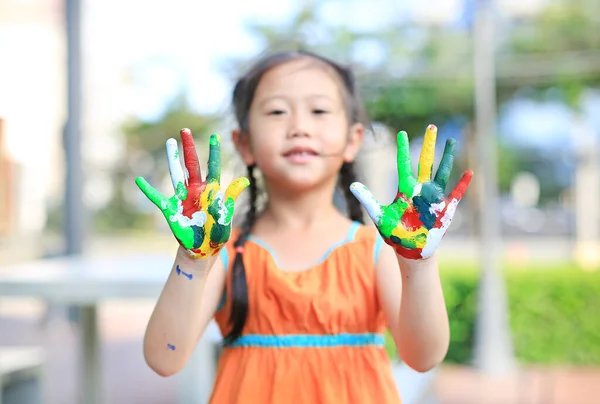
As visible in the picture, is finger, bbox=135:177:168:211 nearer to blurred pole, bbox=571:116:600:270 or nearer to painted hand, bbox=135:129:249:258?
painted hand, bbox=135:129:249:258

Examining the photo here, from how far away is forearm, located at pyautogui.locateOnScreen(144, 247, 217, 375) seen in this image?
1.03m

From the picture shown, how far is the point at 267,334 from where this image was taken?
3.85ft

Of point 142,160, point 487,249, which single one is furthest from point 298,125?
point 142,160

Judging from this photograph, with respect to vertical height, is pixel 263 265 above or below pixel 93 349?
above

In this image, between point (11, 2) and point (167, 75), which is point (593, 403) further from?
point (11, 2)

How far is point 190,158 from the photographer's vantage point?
3.32 feet

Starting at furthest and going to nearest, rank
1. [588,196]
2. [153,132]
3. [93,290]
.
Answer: [588,196], [153,132], [93,290]

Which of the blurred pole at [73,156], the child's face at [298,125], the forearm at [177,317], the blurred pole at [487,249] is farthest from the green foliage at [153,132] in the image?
the forearm at [177,317]

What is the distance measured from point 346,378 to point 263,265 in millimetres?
228

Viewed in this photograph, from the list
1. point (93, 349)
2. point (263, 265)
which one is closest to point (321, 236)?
point (263, 265)

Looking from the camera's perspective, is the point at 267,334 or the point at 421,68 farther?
Result: the point at 421,68

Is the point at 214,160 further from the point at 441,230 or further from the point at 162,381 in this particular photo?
the point at 162,381

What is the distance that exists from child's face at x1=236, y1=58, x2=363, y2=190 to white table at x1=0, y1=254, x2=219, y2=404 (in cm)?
120

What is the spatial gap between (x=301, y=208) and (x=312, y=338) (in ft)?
0.75
